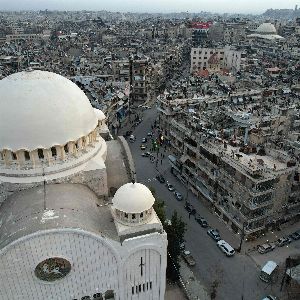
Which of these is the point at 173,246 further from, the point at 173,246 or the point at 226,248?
the point at 226,248

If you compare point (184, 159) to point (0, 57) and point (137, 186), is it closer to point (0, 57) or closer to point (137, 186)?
point (137, 186)

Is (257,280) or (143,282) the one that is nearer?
(143,282)

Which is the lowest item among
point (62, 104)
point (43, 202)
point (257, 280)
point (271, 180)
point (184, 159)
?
point (257, 280)

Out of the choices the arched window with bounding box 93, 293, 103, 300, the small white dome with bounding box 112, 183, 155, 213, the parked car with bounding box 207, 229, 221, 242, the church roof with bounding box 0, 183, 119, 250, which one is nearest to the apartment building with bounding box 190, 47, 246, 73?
the parked car with bounding box 207, 229, 221, 242

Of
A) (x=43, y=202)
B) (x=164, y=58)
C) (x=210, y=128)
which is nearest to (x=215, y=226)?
(x=210, y=128)

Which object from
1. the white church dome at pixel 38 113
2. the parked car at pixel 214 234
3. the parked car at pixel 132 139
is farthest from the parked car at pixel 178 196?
the parked car at pixel 132 139

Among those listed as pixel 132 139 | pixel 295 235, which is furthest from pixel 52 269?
pixel 132 139

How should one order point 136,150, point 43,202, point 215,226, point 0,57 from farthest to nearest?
point 0,57 → point 136,150 → point 215,226 → point 43,202

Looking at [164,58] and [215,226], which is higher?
[164,58]
